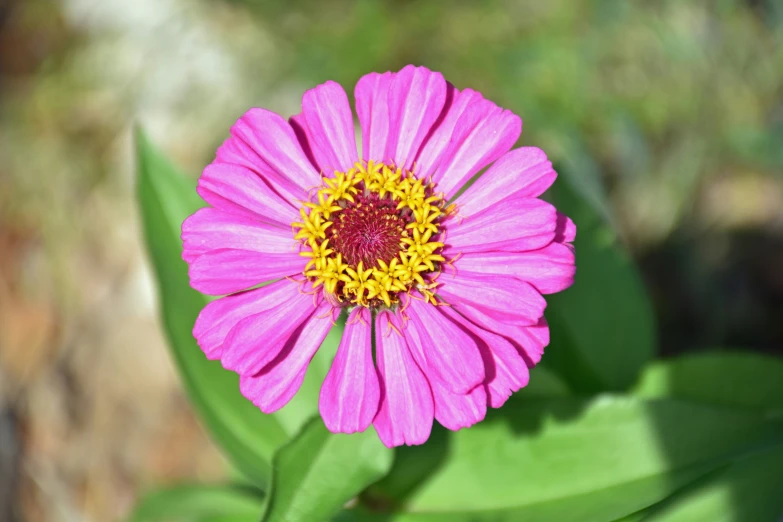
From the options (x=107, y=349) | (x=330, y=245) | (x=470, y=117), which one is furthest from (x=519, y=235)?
(x=107, y=349)

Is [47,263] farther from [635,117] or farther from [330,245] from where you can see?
[635,117]

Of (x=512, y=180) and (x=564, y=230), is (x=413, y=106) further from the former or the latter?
(x=564, y=230)

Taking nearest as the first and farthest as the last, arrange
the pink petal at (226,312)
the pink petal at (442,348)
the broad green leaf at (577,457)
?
the pink petal at (442,348) < the pink petal at (226,312) < the broad green leaf at (577,457)

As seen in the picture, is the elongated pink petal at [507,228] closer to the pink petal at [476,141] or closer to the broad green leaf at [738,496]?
the pink petal at [476,141]

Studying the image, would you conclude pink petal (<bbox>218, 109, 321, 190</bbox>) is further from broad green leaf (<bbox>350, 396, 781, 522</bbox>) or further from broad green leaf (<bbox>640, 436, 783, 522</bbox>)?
broad green leaf (<bbox>640, 436, 783, 522</bbox>)

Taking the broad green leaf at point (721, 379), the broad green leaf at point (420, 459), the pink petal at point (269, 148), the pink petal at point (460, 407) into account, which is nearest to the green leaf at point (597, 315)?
the broad green leaf at point (721, 379)

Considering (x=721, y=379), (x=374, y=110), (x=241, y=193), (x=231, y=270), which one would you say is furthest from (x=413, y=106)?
(x=721, y=379)
